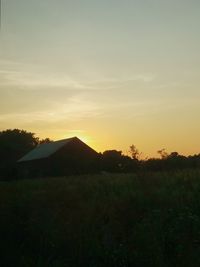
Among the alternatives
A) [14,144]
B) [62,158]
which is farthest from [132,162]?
[14,144]

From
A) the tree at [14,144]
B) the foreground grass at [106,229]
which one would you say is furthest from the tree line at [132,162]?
the foreground grass at [106,229]

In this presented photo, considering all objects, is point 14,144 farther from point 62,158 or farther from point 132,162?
point 132,162

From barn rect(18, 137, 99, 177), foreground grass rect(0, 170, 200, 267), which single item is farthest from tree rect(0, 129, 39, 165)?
foreground grass rect(0, 170, 200, 267)

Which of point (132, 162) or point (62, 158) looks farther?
point (62, 158)

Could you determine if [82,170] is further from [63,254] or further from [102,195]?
[63,254]

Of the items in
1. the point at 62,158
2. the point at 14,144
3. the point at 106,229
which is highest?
the point at 14,144

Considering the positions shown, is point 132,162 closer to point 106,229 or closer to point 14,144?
point 106,229

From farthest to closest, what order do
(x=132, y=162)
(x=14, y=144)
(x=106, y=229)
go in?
(x=14, y=144) → (x=132, y=162) → (x=106, y=229)

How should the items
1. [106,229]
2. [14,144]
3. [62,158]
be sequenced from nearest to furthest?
[106,229], [62,158], [14,144]

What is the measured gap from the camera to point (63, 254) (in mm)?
8867

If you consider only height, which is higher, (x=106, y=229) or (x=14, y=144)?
(x=14, y=144)

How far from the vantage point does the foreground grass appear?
8.34 metres

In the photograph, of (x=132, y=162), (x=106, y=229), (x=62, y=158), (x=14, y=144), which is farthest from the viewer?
(x=14, y=144)

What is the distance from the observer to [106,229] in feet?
32.2
